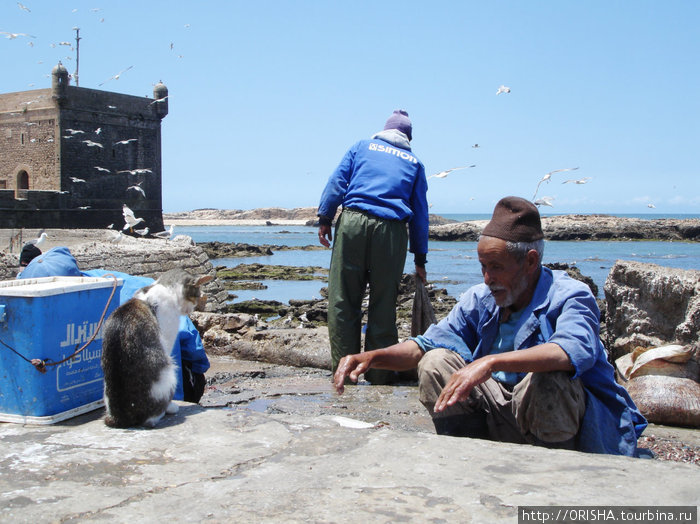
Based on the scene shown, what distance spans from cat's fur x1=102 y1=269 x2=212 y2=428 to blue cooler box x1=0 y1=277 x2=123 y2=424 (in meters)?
0.25

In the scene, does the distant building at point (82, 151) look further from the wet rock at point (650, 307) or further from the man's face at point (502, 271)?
the man's face at point (502, 271)

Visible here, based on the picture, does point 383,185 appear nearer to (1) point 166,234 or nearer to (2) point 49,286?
(2) point 49,286

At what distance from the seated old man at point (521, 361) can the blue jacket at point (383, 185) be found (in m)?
2.17

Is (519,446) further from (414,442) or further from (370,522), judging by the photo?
(370,522)

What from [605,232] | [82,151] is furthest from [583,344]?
[605,232]

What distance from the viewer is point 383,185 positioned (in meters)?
5.21

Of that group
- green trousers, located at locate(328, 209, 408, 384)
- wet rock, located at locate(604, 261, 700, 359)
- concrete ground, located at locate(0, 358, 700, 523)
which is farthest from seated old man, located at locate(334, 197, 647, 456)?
wet rock, located at locate(604, 261, 700, 359)

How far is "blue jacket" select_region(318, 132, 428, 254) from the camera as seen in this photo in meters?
5.20

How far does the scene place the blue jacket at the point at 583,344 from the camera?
2.58 meters

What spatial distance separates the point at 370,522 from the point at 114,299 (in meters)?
2.16

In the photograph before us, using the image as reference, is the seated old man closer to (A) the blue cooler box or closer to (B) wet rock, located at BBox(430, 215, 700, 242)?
(A) the blue cooler box

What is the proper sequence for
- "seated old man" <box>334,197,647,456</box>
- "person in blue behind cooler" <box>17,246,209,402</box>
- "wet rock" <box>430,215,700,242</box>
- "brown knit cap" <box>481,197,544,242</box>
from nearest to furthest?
1. "seated old man" <box>334,197,647,456</box>
2. "brown knit cap" <box>481,197,544,242</box>
3. "person in blue behind cooler" <box>17,246,209,402</box>
4. "wet rock" <box>430,215,700,242</box>

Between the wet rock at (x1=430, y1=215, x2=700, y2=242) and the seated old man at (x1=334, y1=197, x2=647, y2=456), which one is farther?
the wet rock at (x1=430, y1=215, x2=700, y2=242)

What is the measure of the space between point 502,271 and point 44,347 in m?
2.06
